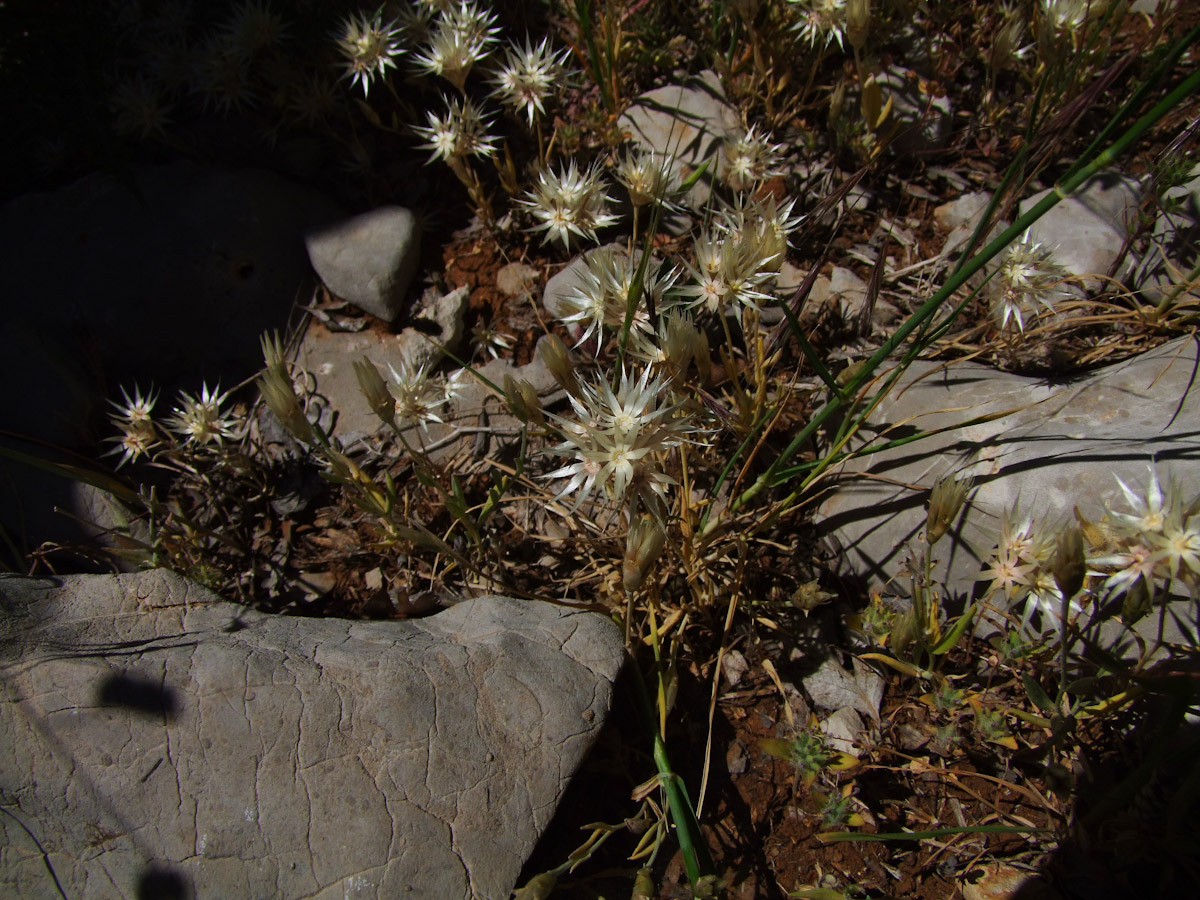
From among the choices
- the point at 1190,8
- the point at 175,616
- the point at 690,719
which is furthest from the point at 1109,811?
the point at 1190,8

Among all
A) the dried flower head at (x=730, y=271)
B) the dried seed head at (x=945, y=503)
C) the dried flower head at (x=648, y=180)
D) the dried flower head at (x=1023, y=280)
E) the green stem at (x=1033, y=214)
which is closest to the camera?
the green stem at (x=1033, y=214)

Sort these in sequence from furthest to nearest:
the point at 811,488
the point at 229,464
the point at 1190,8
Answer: the point at 1190,8, the point at 229,464, the point at 811,488

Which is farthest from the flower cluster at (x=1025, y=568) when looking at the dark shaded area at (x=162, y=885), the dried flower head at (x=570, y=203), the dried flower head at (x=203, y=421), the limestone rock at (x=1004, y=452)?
the dried flower head at (x=203, y=421)

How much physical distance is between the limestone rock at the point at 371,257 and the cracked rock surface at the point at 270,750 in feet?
4.52

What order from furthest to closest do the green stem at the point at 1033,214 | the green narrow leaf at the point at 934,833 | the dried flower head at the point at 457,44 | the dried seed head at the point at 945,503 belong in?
1. the dried flower head at the point at 457,44
2. the dried seed head at the point at 945,503
3. the green narrow leaf at the point at 934,833
4. the green stem at the point at 1033,214

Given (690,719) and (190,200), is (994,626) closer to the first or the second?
(690,719)

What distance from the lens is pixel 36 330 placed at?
2.69m

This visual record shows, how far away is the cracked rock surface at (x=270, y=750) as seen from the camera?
1.45 meters

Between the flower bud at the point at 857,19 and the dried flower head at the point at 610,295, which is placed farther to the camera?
the flower bud at the point at 857,19

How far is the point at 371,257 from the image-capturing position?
2773 mm

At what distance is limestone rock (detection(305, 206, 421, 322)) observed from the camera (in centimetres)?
277

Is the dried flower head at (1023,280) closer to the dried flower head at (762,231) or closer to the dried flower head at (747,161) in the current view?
the dried flower head at (762,231)

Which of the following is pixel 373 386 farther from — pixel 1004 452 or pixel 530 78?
pixel 1004 452

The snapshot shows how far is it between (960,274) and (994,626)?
3.52ft
